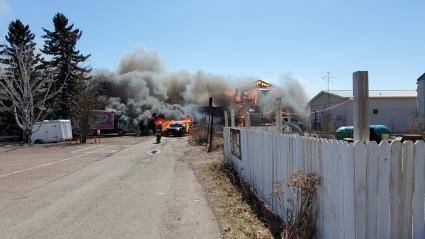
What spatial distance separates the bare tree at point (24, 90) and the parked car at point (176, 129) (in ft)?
47.3

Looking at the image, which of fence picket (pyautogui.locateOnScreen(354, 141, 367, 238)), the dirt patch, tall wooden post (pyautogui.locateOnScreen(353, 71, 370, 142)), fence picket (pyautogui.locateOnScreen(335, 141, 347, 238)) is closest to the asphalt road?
the dirt patch

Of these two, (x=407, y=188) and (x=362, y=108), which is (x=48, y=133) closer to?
(x=362, y=108)

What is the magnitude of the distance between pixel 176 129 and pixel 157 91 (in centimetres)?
3082

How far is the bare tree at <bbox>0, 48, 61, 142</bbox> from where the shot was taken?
48344 mm

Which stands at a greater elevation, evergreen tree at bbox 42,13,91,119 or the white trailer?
evergreen tree at bbox 42,13,91,119

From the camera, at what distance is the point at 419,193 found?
471 centimetres

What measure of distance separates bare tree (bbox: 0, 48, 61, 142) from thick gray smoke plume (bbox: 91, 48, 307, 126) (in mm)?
19636

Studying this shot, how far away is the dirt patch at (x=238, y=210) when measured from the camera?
7590mm

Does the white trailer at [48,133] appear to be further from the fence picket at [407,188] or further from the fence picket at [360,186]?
the fence picket at [407,188]

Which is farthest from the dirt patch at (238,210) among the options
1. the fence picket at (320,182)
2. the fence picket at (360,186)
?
the fence picket at (360,186)

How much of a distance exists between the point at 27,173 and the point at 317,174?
1478cm

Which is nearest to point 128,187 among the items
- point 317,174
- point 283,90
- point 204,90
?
point 317,174

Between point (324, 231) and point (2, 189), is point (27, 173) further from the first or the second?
point (324, 231)

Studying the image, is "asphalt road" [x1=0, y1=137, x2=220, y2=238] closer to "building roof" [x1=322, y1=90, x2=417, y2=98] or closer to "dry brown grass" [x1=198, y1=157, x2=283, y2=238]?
"dry brown grass" [x1=198, y1=157, x2=283, y2=238]
